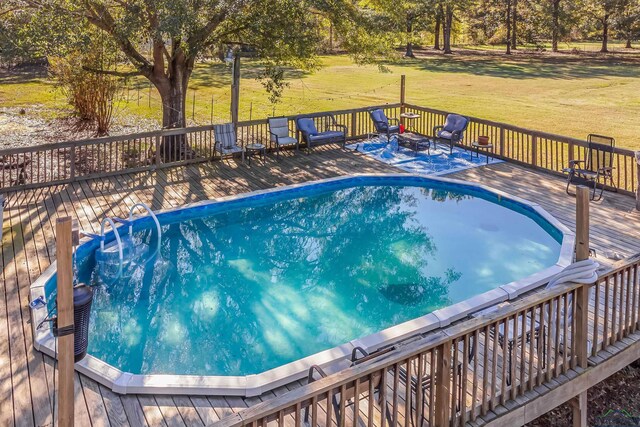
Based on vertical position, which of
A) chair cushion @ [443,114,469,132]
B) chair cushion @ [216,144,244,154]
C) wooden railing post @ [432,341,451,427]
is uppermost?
chair cushion @ [443,114,469,132]

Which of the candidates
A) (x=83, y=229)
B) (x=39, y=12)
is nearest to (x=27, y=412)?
(x=83, y=229)

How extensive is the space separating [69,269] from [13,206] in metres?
6.64

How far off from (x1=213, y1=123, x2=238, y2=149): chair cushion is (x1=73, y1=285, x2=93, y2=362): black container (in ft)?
22.3

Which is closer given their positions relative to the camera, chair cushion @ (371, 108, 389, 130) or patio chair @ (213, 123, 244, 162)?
patio chair @ (213, 123, 244, 162)

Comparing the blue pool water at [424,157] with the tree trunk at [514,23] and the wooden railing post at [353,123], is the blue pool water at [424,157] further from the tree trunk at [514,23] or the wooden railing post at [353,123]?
the tree trunk at [514,23]

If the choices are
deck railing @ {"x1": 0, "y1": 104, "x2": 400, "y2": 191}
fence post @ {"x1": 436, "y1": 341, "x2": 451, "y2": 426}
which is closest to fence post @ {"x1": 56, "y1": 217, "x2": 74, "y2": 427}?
fence post @ {"x1": 436, "y1": 341, "x2": 451, "y2": 426}

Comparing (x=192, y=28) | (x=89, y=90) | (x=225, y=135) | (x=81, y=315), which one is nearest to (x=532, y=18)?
(x=89, y=90)

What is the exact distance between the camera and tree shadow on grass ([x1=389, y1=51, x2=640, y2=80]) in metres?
28.6

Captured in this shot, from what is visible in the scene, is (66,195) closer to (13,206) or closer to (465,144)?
(13,206)

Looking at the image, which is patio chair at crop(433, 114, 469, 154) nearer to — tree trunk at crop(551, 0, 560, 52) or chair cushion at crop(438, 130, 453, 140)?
chair cushion at crop(438, 130, 453, 140)

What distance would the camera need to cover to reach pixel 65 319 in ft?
8.65

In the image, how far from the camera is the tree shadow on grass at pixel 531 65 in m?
28.6

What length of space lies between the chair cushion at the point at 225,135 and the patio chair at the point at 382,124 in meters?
3.60

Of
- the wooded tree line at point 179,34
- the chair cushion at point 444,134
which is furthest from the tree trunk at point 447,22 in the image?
the chair cushion at point 444,134
